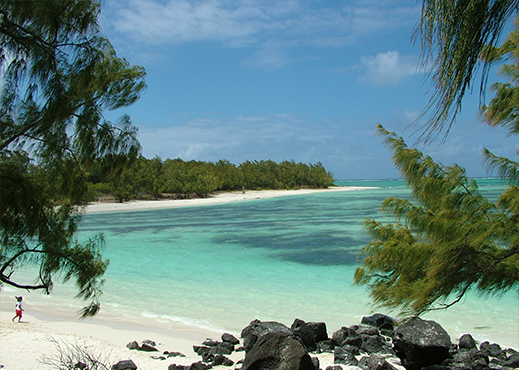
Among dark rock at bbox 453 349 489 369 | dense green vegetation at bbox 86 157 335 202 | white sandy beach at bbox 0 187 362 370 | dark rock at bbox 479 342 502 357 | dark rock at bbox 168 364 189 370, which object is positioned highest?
dense green vegetation at bbox 86 157 335 202

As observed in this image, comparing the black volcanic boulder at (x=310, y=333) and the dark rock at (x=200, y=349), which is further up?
the black volcanic boulder at (x=310, y=333)

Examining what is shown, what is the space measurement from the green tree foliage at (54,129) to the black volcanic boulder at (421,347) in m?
3.78

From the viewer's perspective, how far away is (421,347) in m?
4.91

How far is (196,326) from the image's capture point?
7.67m

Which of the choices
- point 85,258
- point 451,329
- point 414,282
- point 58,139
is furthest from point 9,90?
point 451,329

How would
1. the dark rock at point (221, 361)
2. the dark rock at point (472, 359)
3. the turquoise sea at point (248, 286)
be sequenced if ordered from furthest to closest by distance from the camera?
the turquoise sea at point (248, 286)
the dark rock at point (221, 361)
the dark rock at point (472, 359)

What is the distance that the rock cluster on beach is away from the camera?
12.2 feet

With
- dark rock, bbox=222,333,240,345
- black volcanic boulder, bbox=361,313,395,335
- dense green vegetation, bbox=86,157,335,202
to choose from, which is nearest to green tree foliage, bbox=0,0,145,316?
dark rock, bbox=222,333,240,345

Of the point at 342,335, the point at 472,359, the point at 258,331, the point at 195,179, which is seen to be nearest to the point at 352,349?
the point at 342,335

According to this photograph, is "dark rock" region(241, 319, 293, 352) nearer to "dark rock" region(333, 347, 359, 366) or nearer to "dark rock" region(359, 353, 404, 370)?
"dark rock" region(333, 347, 359, 366)

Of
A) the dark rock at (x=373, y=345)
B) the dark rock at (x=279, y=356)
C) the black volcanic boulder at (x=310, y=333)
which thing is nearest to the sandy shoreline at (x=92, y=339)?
the black volcanic boulder at (x=310, y=333)

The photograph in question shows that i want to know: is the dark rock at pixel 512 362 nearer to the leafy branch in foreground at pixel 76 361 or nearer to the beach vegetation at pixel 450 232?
the beach vegetation at pixel 450 232

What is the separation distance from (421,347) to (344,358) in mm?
1056

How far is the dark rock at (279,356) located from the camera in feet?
11.7
